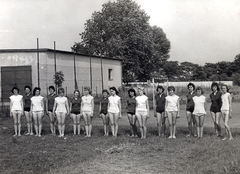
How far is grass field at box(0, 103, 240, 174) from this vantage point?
612 centimetres

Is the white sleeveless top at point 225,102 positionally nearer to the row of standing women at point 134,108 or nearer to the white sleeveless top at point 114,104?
the row of standing women at point 134,108

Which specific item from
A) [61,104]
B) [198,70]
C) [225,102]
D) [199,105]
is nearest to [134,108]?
[199,105]

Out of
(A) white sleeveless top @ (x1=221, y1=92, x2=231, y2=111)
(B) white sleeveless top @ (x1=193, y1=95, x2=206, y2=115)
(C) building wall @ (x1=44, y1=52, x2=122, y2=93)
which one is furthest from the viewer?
(C) building wall @ (x1=44, y1=52, x2=122, y2=93)

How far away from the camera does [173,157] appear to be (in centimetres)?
702

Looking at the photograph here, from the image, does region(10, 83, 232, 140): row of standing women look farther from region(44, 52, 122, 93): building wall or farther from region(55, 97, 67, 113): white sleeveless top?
region(44, 52, 122, 93): building wall

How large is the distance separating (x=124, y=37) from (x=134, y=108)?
3023cm

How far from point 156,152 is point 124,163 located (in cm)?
139

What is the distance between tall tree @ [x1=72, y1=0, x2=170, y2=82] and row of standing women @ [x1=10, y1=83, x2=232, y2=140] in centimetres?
2815

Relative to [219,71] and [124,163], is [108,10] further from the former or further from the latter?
[219,71]

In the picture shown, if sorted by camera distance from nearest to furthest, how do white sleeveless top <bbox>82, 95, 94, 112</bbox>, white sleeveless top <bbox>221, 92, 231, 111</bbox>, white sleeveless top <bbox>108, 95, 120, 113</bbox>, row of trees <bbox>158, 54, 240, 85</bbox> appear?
white sleeveless top <bbox>221, 92, 231, 111</bbox>, white sleeveless top <bbox>108, 95, 120, 113</bbox>, white sleeveless top <bbox>82, 95, 94, 112</bbox>, row of trees <bbox>158, 54, 240, 85</bbox>

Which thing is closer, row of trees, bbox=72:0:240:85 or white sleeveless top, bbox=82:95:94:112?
white sleeveless top, bbox=82:95:94:112

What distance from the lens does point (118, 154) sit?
7488 mm

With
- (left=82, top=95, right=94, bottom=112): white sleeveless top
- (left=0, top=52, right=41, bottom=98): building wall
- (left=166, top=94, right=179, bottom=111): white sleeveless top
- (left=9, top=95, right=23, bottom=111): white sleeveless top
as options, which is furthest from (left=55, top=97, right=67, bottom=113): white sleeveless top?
(left=0, top=52, right=41, bottom=98): building wall

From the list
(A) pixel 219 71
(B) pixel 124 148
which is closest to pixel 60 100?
(B) pixel 124 148
